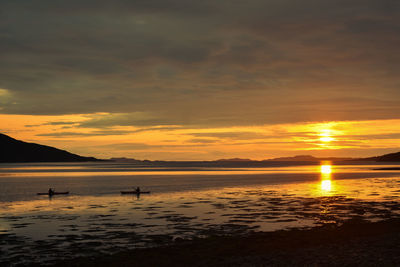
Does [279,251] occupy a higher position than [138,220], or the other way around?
[279,251]

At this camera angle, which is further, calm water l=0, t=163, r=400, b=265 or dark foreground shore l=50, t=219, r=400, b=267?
calm water l=0, t=163, r=400, b=265

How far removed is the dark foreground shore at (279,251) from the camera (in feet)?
76.6

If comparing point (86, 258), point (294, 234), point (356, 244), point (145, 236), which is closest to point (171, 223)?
point (145, 236)

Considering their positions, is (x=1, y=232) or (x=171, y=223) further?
(x=171, y=223)

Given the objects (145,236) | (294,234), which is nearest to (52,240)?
(145,236)

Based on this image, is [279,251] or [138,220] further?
[138,220]

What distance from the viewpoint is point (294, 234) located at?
31922mm

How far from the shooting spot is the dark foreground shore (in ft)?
76.6

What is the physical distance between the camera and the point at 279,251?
85.4 ft

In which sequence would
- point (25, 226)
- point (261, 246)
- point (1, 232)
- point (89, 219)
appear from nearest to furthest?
point (261, 246) < point (1, 232) < point (25, 226) < point (89, 219)

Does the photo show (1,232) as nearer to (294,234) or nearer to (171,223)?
(171,223)

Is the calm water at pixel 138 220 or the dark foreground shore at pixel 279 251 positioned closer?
the dark foreground shore at pixel 279 251

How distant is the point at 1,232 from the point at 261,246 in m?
21.8

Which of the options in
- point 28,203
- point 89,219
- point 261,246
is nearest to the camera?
point 261,246
